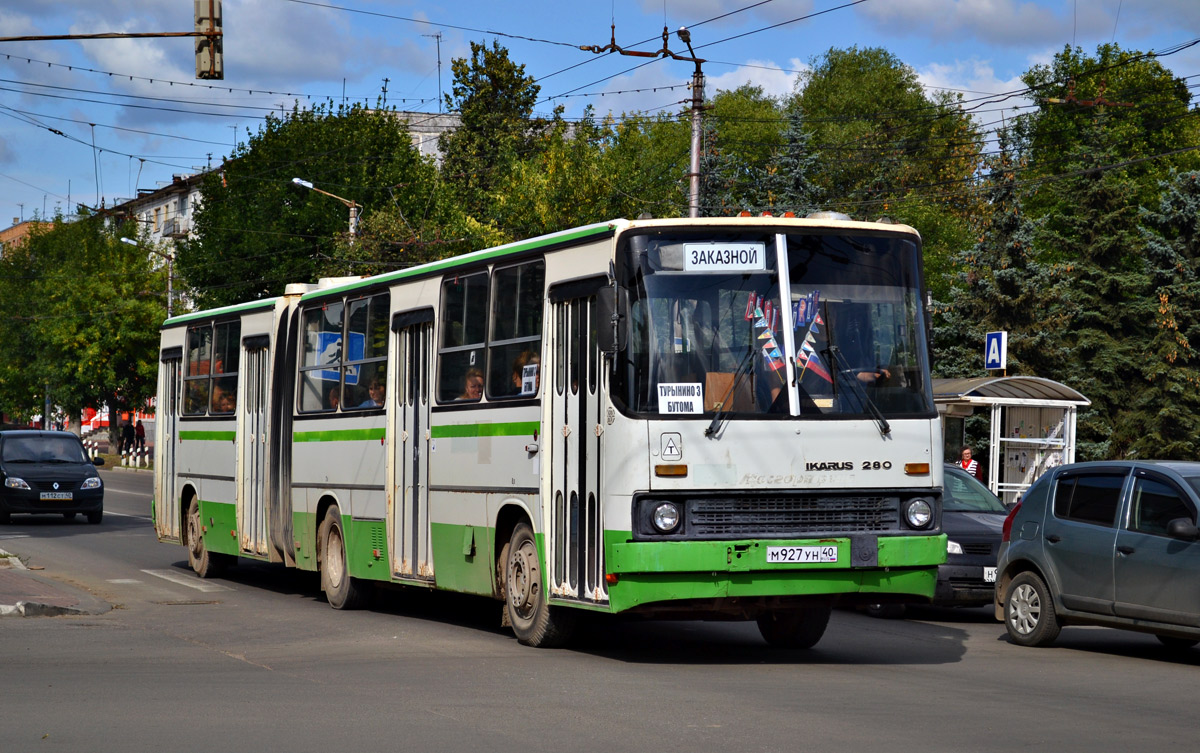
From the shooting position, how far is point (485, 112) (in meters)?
67.5

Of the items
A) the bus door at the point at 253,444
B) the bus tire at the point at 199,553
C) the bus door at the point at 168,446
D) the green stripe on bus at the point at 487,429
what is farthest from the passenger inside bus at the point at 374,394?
the bus door at the point at 168,446

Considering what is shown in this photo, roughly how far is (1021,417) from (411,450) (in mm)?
16219

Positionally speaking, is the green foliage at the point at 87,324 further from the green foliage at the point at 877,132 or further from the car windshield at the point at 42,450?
the car windshield at the point at 42,450

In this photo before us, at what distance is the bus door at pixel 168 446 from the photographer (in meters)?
20.6

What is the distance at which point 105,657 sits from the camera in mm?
11453

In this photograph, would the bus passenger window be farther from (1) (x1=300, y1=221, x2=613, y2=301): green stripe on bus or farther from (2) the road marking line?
(2) the road marking line

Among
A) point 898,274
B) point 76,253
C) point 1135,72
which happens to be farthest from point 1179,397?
point 76,253

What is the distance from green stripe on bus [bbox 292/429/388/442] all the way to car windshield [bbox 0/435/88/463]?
572 inches

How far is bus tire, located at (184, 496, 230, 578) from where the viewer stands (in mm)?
19344

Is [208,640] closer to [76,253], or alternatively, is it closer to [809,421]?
[809,421]

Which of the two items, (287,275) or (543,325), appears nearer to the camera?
(543,325)

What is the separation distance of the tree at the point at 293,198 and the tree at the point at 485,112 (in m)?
9.50

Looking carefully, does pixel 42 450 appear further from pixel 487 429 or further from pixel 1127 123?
pixel 1127 123

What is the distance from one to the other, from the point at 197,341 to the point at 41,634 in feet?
25.1
